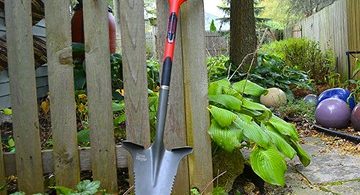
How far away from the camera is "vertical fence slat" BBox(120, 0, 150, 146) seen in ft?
4.84

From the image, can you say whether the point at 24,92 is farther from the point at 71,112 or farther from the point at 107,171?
the point at 107,171

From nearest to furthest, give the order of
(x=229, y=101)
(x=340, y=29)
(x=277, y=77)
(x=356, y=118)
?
1. (x=229, y=101)
2. (x=356, y=118)
3. (x=277, y=77)
4. (x=340, y=29)

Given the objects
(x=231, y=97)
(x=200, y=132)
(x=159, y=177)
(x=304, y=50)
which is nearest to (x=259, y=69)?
(x=304, y=50)

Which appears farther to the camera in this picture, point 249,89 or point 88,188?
point 249,89

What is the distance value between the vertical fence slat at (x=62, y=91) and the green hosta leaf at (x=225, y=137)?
55cm

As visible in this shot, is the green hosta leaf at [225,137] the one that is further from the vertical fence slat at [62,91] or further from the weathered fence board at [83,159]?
the vertical fence slat at [62,91]

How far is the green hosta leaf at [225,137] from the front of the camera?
60.5 inches

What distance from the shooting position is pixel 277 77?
16.5ft

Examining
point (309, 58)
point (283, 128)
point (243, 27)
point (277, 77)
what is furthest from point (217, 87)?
point (309, 58)

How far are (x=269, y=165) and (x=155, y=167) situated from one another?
0.51m

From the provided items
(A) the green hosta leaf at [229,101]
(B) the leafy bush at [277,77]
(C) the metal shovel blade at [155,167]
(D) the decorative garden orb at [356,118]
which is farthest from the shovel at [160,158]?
(B) the leafy bush at [277,77]

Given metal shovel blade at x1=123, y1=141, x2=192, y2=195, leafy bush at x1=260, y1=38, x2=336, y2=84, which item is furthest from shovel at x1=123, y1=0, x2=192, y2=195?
leafy bush at x1=260, y1=38, x2=336, y2=84

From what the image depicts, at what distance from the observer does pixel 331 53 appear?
6961mm

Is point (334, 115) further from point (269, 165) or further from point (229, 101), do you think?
point (269, 165)
